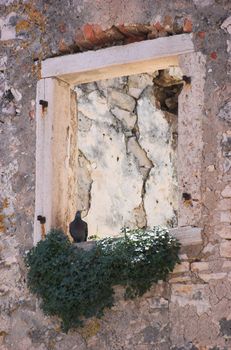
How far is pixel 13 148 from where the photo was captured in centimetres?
735

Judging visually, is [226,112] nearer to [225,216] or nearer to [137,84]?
[225,216]

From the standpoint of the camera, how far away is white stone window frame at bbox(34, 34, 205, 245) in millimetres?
6590

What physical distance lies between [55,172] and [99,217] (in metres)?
2.50

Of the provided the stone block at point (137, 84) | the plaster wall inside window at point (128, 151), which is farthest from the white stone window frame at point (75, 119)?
the stone block at point (137, 84)

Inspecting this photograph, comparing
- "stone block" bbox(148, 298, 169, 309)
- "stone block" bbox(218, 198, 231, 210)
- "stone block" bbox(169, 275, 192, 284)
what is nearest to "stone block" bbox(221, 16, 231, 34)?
"stone block" bbox(218, 198, 231, 210)

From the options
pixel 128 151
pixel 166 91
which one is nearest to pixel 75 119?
pixel 128 151

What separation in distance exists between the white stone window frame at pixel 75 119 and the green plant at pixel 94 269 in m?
0.20

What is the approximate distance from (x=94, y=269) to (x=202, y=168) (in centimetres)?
97

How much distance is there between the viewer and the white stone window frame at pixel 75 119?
21.6 ft

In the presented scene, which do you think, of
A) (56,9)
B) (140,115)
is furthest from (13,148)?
(140,115)

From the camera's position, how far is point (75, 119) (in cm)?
752

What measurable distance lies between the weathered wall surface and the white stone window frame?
2.7 inches

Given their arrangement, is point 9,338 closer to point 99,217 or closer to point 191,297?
point 191,297

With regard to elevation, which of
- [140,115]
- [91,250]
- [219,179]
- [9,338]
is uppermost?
[140,115]
